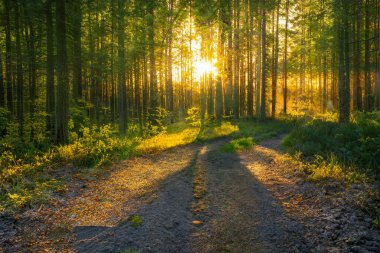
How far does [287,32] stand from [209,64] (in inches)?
481

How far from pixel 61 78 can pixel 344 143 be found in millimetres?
10150

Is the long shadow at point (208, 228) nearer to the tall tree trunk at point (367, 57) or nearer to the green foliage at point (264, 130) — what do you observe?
the green foliage at point (264, 130)

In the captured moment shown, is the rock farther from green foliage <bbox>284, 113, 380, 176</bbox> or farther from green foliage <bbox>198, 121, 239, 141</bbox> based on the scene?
green foliage <bbox>198, 121, 239, 141</bbox>

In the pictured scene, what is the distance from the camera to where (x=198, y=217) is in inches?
212

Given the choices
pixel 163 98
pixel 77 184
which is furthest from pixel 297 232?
pixel 163 98

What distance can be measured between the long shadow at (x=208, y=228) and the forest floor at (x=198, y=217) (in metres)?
0.02

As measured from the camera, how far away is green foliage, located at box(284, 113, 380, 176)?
7.58 meters

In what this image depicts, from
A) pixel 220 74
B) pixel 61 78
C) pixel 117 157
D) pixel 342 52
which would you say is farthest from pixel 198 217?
pixel 220 74

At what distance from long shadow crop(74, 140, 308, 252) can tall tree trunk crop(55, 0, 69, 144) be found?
5701 millimetres

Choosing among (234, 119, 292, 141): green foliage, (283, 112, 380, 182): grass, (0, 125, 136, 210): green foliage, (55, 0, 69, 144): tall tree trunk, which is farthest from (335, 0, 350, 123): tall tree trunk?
(55, 0, 69, 144): tall tree trunk

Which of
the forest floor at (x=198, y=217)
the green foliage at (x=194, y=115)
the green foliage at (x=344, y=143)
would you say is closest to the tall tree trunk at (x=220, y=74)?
the green foliage at (x=194, y=115)

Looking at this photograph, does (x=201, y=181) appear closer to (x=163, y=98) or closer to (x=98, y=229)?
(x=98, y=229)

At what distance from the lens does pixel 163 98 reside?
45906mm

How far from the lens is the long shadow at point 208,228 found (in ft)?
13.9
